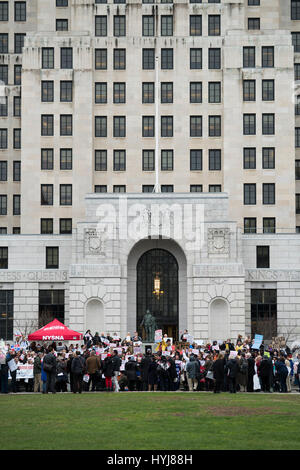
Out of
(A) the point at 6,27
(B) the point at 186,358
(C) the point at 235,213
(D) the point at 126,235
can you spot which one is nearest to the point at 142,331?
(D) the point at 126,235

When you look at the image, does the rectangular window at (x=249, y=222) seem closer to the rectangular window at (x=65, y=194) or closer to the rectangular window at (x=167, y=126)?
the rectangular window at (x=167, y=126)

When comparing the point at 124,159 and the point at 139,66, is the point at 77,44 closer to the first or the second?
the point at 139,66

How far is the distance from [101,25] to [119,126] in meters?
10.2

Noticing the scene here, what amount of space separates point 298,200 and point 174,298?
21438 millimetres

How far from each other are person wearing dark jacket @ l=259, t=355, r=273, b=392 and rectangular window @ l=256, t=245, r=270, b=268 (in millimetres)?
28051

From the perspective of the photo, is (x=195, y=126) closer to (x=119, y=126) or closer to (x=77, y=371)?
(x=119, y=126)

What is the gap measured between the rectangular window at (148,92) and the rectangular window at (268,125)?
1061 centimetres

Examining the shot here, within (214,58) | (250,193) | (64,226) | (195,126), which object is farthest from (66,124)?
(250,193)

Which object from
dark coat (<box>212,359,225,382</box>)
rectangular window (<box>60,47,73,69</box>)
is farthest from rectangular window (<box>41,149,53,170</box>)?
dark coat (<box>212,359,225,382</box>)

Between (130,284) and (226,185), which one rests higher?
(226,185)

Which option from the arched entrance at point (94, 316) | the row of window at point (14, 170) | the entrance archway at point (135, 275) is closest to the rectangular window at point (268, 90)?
the entrance archway at point (135, 275)

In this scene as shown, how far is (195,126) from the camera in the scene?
254 feet

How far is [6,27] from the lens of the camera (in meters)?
86.5
